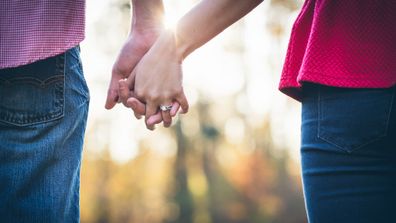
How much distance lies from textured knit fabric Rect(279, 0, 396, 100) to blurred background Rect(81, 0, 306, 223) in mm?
14124

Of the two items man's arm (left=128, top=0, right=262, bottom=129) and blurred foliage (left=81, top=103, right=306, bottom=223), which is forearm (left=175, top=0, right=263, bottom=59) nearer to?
man's arm (left=128, top=0, right=262, bottom=129)

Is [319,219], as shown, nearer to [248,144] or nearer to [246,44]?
[246,44]

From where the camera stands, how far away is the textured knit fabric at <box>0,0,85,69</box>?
4.46ft

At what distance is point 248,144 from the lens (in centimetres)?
2022

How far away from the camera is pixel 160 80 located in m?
1.84

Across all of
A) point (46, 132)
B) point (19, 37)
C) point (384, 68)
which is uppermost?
point (19, 37)

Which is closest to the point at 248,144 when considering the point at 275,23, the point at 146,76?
the point at 275,23

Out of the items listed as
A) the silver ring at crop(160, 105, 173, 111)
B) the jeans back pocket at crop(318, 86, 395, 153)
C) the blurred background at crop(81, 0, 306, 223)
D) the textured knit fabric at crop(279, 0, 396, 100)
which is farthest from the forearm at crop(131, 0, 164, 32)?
the blurred background at crop(81, 0, 306, 223)

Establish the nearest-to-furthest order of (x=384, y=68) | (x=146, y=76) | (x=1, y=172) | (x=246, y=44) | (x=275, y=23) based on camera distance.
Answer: (x=384, y=68)
(x=1, y=172)
(x=146, y=76)
(x=275, y=23)
(x=246, y=44)

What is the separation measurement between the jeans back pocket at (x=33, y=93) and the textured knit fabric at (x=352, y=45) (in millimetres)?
715

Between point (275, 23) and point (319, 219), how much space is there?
581 inches

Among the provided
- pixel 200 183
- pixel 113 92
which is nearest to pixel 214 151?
pixel 200 183

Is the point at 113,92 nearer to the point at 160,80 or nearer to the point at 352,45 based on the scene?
the point at 160,80

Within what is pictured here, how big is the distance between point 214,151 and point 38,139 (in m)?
18.1
